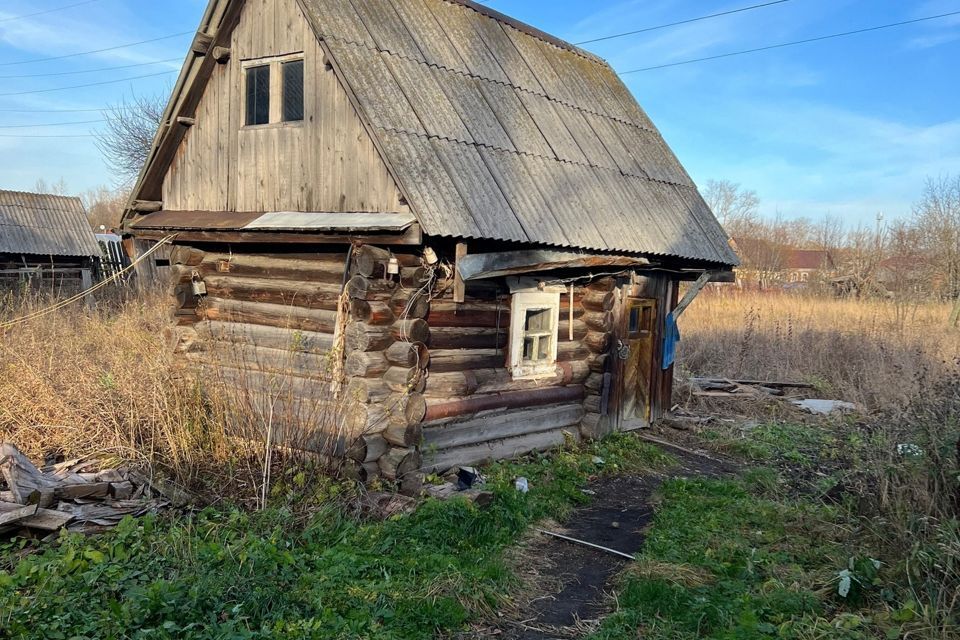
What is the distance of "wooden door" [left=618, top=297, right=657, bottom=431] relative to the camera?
10.8 meters

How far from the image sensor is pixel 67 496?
20.7 ft

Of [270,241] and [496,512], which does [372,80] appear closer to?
[270,241]

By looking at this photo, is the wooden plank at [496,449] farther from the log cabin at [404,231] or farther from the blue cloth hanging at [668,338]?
the blue cloth hanging at [668,338]

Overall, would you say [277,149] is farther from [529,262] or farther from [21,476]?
[21,476]

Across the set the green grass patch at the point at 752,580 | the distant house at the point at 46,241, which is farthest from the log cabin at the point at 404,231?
the distant house at the point at 46,241

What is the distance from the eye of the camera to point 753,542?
6.56 metres

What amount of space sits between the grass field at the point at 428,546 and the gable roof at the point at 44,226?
18776 millimetres

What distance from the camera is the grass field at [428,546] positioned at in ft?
14.8

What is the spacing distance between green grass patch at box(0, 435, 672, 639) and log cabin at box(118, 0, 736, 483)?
1.27 meters

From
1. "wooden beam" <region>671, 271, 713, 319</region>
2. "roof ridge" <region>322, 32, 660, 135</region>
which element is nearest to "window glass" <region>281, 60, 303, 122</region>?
"roof ridge" <region>322, 32, 660, 135</region>

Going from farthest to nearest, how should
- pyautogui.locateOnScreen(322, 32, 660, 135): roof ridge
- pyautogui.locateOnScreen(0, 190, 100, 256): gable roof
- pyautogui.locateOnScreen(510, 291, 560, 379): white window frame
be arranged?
pyautogui.locateOnScreen(0, 190, 100, 256): gable roof < pyautogui.locateOnScreen(510, 291, 560, 379): white window frame < pyautogui.locateOnScreen(322, 32, 660, 135): roof ridge

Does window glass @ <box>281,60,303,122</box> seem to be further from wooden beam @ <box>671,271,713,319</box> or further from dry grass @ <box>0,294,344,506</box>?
wooden beam @ <box>671,271,713,319</box>

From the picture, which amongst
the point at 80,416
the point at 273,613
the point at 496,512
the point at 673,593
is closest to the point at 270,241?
the point at 80,416

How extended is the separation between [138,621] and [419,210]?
13.8 feet
